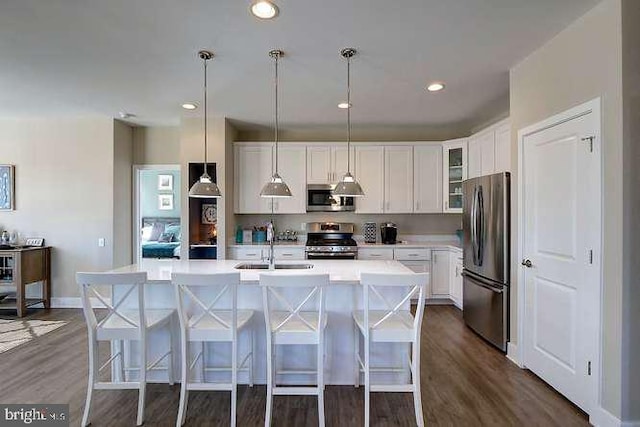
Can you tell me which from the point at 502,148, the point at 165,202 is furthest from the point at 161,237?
the point at 502,148

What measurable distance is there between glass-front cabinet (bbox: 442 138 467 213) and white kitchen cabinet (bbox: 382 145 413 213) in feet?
1.63

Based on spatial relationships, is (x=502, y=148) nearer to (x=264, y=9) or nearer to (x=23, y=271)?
(x=264, y=9)

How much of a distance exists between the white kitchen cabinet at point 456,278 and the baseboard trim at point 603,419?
8.00ft

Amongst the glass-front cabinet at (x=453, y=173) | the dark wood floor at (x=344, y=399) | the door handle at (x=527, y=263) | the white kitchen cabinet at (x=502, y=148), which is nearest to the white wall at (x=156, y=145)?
the dark wood floor at (x=344, y=399)

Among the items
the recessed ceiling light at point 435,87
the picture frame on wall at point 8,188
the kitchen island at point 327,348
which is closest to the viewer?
the kitchen island at point 327,348

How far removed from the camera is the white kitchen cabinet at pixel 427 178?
5223 mm

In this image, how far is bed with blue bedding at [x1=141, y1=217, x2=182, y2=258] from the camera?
6020 millimetres

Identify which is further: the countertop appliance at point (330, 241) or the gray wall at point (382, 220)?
the gray wall at point (382, 220)

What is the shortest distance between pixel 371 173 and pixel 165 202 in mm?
3847

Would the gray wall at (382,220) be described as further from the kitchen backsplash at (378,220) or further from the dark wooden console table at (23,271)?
the dark wooden console table at (23,271)

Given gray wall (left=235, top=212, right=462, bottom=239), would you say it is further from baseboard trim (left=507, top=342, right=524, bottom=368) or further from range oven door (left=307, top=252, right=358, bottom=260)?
baseboard trim (left=507, top=342, right=524, bottom=368)

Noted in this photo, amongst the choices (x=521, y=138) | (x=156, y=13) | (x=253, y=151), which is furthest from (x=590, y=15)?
(x=253, y=151)

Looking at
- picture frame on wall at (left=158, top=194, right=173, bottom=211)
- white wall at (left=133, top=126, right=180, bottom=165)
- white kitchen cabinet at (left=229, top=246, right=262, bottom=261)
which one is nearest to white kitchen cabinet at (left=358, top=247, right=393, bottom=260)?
white kitchen cabinet at (left=229, top=246, right=262, bottom=261)

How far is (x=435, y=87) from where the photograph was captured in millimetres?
3666
